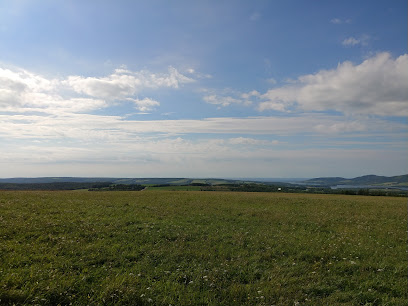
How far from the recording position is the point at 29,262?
29.2ft

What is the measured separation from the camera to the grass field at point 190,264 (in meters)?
7.39

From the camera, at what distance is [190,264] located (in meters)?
10.0

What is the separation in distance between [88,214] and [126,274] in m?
11.9

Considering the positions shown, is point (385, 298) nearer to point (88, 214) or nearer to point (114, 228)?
point (114, 228)

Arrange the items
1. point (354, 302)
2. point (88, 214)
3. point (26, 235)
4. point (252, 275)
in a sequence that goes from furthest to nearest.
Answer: point (88, 214) < point (26, 235) < point (252, 275) < point (354, 302)

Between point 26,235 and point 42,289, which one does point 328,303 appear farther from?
point 26,235

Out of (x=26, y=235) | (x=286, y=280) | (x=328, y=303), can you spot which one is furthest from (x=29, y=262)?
(x=328, y=303)

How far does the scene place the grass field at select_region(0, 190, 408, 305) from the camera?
24.2 feet

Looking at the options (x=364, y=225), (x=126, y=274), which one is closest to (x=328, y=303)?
(x=126, y=274)

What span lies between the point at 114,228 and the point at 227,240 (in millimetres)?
6832

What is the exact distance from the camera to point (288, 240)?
46.0 ft

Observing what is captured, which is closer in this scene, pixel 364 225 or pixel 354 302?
pixel 354 302

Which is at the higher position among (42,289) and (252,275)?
(42,289)

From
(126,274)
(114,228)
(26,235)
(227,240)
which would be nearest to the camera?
(126,274)
